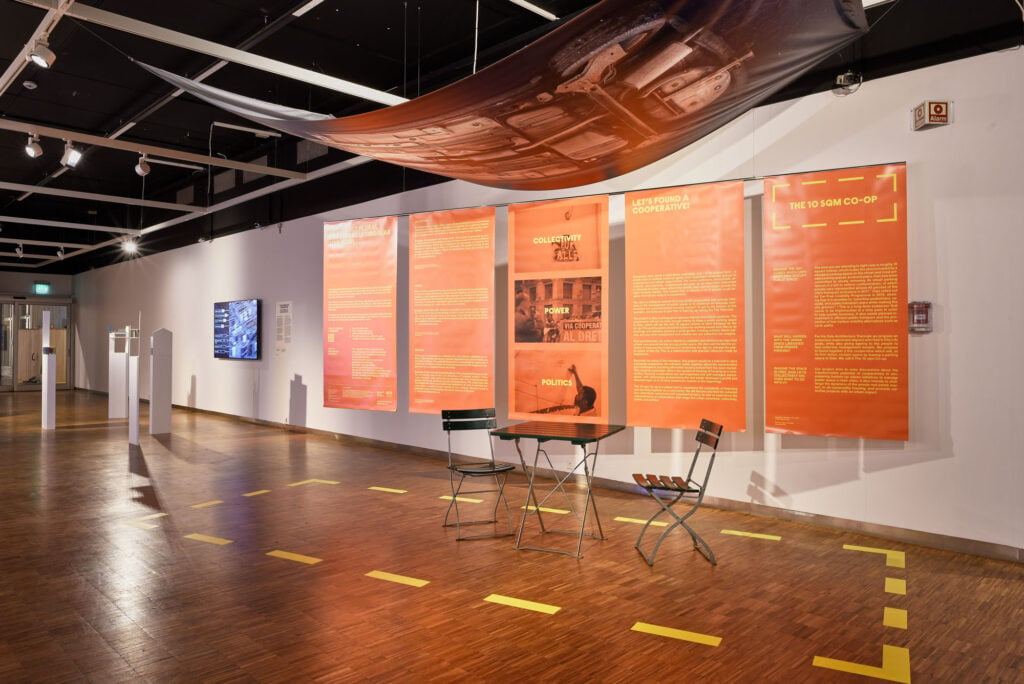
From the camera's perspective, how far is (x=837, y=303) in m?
4.88

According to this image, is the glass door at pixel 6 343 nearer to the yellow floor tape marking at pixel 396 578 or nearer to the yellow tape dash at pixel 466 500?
the yellow tape dash at pixel 466 500

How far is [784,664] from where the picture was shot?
2787 mm

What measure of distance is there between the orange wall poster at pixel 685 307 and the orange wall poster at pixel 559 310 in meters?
0.35

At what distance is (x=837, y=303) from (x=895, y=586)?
2.06 metres

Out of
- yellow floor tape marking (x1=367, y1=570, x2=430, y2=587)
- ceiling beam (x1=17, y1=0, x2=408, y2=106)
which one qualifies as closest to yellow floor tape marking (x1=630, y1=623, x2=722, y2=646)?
yellow floor tape marking (x1=367, y1=570, x2=430, y2=587)

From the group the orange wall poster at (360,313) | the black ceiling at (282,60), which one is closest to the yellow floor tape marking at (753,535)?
the black ceiling at (282,60)

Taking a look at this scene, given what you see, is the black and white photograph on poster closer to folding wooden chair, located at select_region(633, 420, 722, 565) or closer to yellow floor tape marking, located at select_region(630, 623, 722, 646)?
folding wooden chair, located at select_region(633, 420, 722, 565)

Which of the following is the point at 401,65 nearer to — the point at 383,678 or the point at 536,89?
the point at 536,89

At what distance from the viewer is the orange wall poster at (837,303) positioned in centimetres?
465

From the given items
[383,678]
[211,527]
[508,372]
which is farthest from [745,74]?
[211,527]

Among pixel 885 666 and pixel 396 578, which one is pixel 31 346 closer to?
pixel 396 578

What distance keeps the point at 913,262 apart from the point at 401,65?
17.7ft

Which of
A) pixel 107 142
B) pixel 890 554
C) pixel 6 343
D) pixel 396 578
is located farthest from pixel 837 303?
pixel 6 343

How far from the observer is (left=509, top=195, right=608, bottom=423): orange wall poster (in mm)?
6145
